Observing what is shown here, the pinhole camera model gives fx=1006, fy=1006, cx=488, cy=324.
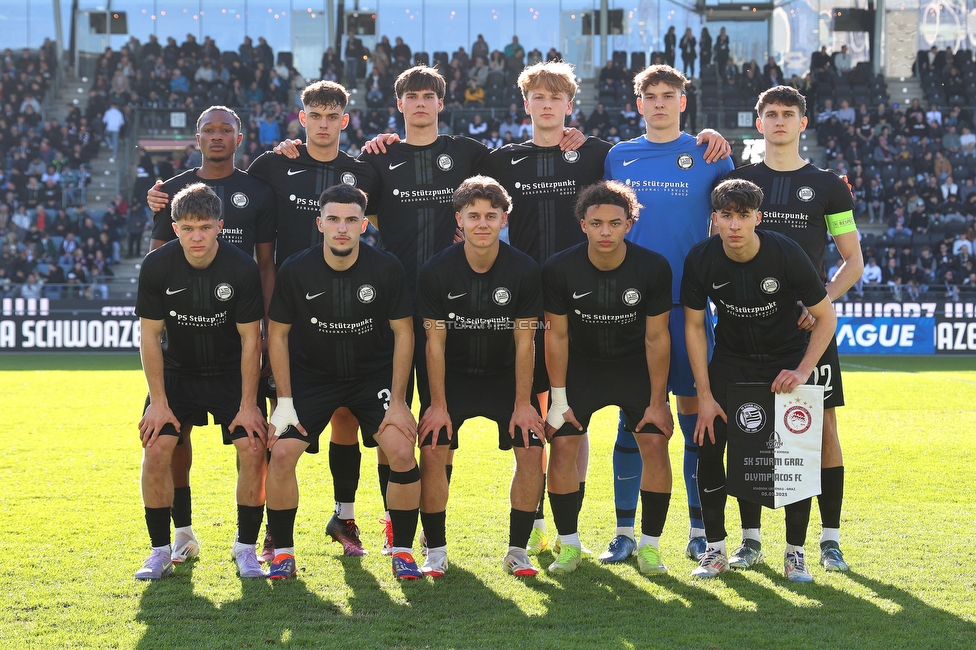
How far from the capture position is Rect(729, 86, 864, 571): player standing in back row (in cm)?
529

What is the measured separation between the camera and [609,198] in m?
5.08

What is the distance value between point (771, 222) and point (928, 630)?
89.3 inches

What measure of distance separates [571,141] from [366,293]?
1603mm

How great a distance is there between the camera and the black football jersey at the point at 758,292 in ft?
16.4

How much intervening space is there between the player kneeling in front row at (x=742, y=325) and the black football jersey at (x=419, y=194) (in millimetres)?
1514

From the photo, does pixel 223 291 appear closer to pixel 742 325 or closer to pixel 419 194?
pixel 419 194

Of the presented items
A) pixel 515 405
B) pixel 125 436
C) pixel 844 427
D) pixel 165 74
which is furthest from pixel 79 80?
pixel 515 405

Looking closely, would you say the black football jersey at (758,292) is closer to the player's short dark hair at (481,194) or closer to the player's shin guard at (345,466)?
the player's short dark hair at (481,194)

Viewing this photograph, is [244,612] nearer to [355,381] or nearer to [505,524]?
[355,381]

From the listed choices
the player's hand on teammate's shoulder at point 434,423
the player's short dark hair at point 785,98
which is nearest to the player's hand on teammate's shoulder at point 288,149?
the player's hand on teammate's shoulder at point 434,423

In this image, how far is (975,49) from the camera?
33.7 meters

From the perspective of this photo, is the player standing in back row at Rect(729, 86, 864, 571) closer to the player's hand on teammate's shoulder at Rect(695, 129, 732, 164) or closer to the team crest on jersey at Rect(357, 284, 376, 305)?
the player's hand on teammate's shoulder at Rect(695, 129, 732, 164)

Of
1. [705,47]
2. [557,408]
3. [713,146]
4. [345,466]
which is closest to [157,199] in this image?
[345,466]

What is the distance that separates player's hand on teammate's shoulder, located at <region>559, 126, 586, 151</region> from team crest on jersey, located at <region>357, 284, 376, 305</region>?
1491 mm
